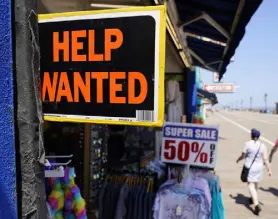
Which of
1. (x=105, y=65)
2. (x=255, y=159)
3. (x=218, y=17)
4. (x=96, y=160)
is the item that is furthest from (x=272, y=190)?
(x=105, y=65)

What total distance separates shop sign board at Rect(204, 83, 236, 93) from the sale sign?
109 feet

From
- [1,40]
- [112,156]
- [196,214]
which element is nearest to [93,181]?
[112,156]

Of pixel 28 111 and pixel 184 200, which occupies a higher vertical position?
pixel 28 111

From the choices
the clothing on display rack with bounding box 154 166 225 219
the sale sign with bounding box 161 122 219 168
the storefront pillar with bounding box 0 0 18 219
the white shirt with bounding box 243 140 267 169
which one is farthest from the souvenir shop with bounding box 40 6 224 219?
the white shirt with bounding box 243 140 267 169

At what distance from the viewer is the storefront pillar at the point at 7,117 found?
1.31 m

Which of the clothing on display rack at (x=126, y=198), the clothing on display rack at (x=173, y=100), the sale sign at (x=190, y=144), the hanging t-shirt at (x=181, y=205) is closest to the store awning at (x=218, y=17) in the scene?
the sale sign at (x=190, y=144)

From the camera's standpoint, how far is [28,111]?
50.6 inches

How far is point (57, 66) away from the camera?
1760mm

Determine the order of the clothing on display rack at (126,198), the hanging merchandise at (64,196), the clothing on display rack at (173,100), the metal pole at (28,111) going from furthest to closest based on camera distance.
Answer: the clothing on display rack at (173,100)
the clothing on display rack at (126,198)
the hanging merchandise at (64,196)
the metal pole at (28,111)

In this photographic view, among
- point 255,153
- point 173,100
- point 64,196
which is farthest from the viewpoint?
point 173,100

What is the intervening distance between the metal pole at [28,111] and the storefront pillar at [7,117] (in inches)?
1.3

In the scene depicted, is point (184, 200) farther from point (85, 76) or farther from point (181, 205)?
point (85, 76)

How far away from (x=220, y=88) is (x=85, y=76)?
42.3m

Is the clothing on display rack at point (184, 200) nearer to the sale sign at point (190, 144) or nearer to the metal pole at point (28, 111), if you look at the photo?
the sale sign at point (190, 144)
